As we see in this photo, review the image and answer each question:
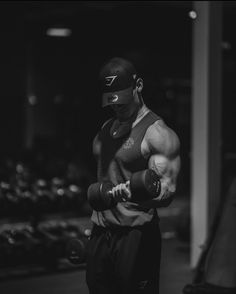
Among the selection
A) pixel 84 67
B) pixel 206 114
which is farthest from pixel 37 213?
pixel 84 67

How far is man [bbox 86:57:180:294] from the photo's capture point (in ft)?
8.89

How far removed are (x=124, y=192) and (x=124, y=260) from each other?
30 centimetres

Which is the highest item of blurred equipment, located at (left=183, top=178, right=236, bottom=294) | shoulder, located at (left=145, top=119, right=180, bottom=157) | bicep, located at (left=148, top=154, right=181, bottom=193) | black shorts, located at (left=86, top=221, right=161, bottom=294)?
shoulder, located at (left=145, top=119, right=180, bottom=157)

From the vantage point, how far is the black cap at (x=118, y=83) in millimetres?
2723

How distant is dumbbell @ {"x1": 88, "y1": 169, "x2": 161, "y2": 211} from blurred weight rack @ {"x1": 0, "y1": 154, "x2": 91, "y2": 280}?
2.43 meters

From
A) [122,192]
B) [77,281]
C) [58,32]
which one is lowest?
[77,281]

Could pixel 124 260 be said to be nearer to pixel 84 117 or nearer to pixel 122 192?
pixel 122 192

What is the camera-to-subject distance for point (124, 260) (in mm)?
2725

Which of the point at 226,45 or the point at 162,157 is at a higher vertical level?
the point at 226,45

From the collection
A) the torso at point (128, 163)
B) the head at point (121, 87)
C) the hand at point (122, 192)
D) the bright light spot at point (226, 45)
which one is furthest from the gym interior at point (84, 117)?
the head at point (121, 87)

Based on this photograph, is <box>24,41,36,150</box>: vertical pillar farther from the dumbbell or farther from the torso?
the dumbbell

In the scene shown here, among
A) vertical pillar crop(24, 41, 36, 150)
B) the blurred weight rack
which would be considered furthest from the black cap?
vertical pillar crop(24, 41, 36, 150)

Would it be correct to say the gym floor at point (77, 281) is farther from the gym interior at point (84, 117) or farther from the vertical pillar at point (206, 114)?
the vertical pillar at point (206, 114)

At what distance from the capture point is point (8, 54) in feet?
20.5
